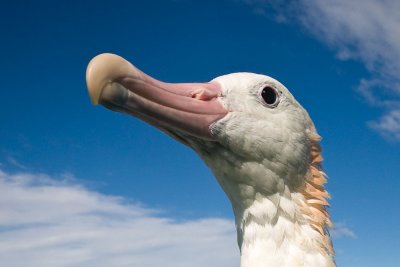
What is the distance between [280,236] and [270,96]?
1.44m

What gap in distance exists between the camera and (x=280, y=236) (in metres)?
5.52

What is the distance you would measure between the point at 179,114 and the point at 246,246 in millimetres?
1449

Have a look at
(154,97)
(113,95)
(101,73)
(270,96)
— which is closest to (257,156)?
(270,96)

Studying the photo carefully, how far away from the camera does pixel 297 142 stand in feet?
19.0

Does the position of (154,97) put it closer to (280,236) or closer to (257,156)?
(257,156)

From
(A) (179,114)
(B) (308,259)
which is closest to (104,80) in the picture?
(A) (179,114)

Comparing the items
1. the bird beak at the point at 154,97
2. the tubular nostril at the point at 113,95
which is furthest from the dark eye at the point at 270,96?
the tubular nostril at the point at 113,95

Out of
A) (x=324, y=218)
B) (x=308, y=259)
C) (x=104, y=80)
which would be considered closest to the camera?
(x=104, y=80)

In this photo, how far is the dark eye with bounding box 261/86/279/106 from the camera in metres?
5.99

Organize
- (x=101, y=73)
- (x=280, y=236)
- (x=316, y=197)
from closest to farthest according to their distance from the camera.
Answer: (x=101, y=73), (x=280, y=236), (x=316, y=197)

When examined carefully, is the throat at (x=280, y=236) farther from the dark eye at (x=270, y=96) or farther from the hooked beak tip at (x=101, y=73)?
the hooked beak tip at (x=101, y=73)

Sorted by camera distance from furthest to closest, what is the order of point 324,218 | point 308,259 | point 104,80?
point 324,218, point 308,259, point 104,80

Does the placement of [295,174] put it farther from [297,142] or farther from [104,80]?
[104,80]

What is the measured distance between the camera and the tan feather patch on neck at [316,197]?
5.66m
